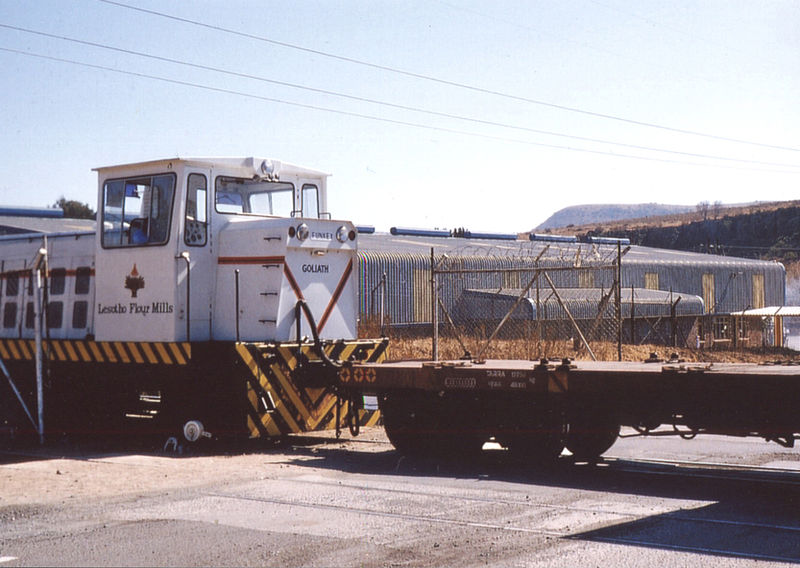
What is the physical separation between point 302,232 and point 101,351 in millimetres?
3550

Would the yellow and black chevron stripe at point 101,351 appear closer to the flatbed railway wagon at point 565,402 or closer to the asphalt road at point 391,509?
A: the asphalt road at point 391,509

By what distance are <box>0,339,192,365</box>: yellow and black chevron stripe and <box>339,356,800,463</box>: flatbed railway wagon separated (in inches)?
94.6

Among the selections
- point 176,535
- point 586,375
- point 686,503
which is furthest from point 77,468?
point 686,503

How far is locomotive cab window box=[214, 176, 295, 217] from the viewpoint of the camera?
1330 cm

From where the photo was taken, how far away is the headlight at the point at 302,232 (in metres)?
13.0

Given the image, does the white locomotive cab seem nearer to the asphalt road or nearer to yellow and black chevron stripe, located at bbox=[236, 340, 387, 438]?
yellow and black chevron stripe, located at bbox=[236, 340, 387, 438]

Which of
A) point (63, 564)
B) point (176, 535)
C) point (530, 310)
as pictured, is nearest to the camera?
point (63, 564)

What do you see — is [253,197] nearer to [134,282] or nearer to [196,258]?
[196,258]

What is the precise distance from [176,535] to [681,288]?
140ft

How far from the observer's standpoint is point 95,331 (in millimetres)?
13953

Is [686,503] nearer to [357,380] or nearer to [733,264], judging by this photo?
[357,380]

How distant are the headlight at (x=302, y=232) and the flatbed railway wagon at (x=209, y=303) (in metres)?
0.02

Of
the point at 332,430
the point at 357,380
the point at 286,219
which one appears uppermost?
the point at 286,219

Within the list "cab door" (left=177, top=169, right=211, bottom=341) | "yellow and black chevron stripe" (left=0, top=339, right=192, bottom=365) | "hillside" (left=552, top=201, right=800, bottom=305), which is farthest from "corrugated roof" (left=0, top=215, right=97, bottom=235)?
"hillside" (left=552, top=201, right=800, bottom=305)
